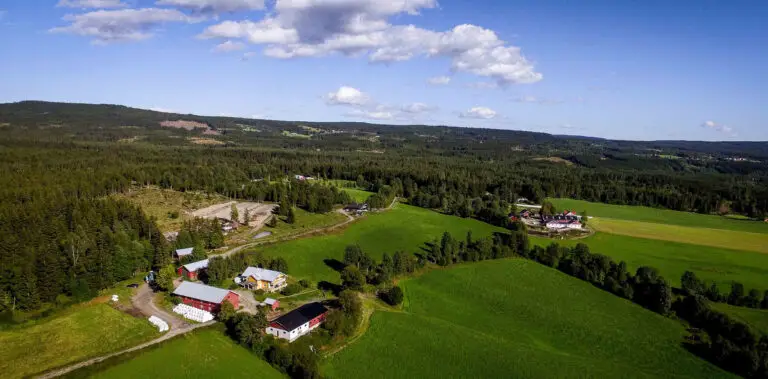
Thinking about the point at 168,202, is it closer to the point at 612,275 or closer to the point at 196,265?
the point at 196,265

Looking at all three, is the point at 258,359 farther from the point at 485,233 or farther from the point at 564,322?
the point at 485,233

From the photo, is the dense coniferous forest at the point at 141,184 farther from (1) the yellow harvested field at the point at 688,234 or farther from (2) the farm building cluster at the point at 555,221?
(1) the yellow harvested field at the point at 688,234

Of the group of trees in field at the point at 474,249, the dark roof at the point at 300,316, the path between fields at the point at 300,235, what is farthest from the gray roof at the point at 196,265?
the group of trees in field at the point at 474,249

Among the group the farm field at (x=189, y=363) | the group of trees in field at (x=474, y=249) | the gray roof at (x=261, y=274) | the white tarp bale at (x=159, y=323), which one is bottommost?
the farm field at (x=189, y=363)

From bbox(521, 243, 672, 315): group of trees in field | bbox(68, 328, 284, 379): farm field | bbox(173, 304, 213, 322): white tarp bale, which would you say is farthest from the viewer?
bbox(521, 243, 672, 315): group of trees in field

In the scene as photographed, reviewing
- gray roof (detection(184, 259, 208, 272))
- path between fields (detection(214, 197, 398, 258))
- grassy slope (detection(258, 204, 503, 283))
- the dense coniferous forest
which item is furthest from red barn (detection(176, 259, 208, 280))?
grassy slope (detection(258, 204, 503, 283))

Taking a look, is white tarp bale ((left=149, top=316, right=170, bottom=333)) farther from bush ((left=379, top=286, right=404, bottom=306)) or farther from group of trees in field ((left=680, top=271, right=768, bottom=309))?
group of trees in field ((left=680, top=271, right=768, bottom=309))
